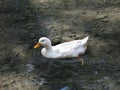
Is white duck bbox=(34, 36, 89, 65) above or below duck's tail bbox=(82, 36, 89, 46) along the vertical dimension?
below

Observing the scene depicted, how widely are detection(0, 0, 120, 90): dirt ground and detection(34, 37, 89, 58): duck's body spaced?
0.11 m

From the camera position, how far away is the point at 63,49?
19.2ft

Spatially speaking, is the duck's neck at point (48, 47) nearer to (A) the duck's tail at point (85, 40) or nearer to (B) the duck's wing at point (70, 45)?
(B) the duck's wing at point (70, 45)

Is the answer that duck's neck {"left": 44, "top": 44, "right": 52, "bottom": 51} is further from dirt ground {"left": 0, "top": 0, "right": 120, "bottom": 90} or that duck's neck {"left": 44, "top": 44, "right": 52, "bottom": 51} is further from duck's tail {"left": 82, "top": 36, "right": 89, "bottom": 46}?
duck's tail {"left": 82, "top": 36, "right": 89, "bottom": 46}

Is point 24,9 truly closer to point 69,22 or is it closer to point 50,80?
point 69,22

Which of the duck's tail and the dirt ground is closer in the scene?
the dirt ground

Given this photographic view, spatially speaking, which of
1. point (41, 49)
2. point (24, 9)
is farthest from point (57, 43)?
point (24, 9)

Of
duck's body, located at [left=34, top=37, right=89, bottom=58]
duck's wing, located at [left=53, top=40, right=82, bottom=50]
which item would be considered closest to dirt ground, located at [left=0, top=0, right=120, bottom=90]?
duck's body, located at [left=34, top=37, right=89, bottom=58]

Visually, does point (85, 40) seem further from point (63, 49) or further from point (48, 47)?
point (48, 47)

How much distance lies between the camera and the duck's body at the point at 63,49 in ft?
19.0

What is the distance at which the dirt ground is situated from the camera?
5.22 m

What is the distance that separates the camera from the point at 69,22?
274 inches

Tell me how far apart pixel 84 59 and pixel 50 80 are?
0.77 metres

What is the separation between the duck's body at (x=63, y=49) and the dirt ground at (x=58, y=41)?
107 millimetres
